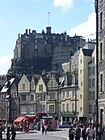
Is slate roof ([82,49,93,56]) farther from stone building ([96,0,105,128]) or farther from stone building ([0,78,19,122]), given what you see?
stone building ([96,0,105,128])

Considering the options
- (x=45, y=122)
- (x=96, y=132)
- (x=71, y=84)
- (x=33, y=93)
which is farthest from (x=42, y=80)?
(x=96, y=132)

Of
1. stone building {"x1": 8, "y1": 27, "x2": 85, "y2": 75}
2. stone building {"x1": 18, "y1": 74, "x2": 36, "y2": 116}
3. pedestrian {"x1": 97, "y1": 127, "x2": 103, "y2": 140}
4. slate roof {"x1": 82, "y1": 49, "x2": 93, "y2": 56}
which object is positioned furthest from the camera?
stone building {"x1": 8, "y1": 27, "x2": 85, "y2": 75}

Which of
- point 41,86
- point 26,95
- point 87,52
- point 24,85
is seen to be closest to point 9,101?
point 26,95

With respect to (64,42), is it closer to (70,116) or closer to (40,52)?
(40,52)

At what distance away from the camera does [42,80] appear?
109750 millimetres

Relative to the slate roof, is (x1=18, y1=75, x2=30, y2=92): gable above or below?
below

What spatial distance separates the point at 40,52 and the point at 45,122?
93.7 metres

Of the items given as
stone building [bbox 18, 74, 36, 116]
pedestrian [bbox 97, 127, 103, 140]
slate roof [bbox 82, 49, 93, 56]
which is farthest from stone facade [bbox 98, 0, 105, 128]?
stone building [bbox 18, 74, 36, 116]

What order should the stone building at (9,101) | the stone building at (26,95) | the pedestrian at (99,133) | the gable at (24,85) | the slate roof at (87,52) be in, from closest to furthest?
the pedestrian at (99,133), the slate roof at (87,52), the stone building at (26,95), the gable at (24,85), the stone building at (9,101)

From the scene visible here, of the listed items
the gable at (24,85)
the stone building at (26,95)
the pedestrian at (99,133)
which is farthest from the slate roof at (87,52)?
the pedestrian at (99,133)

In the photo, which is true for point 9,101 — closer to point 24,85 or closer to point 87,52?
point 24,85

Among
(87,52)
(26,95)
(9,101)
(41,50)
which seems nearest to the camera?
(87,52)

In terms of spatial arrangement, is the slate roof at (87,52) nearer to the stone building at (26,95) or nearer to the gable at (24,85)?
the stone building at (26,95)

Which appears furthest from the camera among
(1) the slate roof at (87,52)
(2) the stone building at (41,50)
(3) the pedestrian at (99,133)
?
(2) the stone building at (41,50)
